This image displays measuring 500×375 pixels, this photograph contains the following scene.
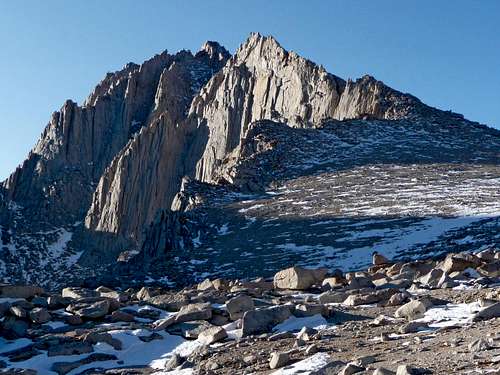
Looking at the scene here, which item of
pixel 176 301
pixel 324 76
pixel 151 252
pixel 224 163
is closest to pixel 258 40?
pixel 324 76

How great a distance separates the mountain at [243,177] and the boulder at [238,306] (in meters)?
9.98

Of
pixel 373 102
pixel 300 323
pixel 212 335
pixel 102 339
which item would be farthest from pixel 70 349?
pixel 373 102

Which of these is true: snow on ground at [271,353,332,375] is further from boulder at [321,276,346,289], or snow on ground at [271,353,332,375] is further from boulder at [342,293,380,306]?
boulder at [321,276,346,289]

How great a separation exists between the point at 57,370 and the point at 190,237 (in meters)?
23.1

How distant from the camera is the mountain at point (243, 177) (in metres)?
29.8

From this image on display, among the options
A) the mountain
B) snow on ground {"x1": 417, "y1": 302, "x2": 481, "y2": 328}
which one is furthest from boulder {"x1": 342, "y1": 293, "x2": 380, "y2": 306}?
the mountain

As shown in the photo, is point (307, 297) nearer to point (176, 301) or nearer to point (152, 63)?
point (176, 301)

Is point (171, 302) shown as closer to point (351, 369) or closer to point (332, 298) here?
point (332, 298)

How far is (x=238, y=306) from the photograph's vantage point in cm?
1460

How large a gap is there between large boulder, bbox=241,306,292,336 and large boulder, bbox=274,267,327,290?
3.76m

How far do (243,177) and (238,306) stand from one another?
3403cm

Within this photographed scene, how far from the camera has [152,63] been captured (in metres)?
134

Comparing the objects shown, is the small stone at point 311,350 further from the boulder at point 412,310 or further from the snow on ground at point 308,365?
the boulder at point 412,310

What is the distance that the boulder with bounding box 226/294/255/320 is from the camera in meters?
14.5
